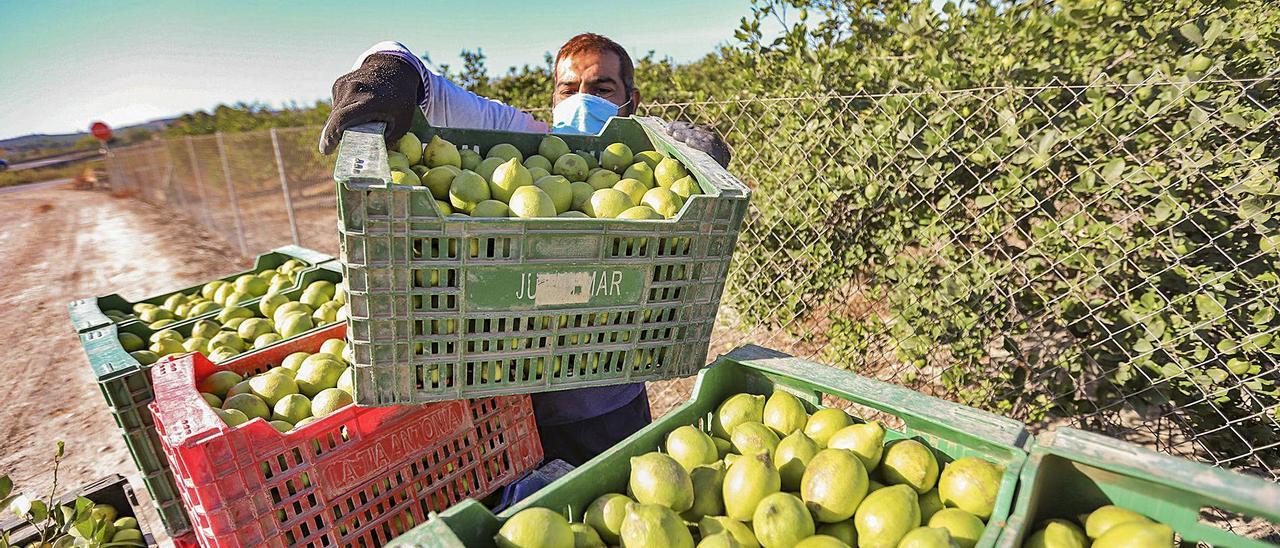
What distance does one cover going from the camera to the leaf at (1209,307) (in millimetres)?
2844

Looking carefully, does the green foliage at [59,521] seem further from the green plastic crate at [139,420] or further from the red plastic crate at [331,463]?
the red plastic crate at [331,463]

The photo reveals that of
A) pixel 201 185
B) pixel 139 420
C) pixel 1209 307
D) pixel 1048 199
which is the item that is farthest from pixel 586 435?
pixel 201 185

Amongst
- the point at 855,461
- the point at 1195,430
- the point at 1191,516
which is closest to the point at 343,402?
the point at 855,461

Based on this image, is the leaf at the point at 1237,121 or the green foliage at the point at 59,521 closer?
the green foliage at the point at 59,521

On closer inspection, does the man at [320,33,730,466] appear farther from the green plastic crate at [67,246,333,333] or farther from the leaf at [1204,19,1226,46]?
the leaf at [1204,19,1226,46]

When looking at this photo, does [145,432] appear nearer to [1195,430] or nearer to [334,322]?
[334,322]

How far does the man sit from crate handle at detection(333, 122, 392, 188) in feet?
0.64

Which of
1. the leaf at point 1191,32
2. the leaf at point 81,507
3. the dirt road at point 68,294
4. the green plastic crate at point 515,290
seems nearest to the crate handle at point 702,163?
the green plastic crate at point 515,290

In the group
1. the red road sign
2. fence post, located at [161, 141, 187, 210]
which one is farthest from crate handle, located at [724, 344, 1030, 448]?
the red road sign

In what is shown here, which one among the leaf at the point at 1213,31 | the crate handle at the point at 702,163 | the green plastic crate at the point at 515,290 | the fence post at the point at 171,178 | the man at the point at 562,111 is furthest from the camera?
the fence post at the point at 171,178

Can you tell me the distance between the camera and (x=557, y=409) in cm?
268

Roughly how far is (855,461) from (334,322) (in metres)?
2.02

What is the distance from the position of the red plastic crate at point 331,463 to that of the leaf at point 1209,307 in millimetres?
2981

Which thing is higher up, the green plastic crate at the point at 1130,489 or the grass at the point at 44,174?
the green plastic crate at the point at 1130,489
